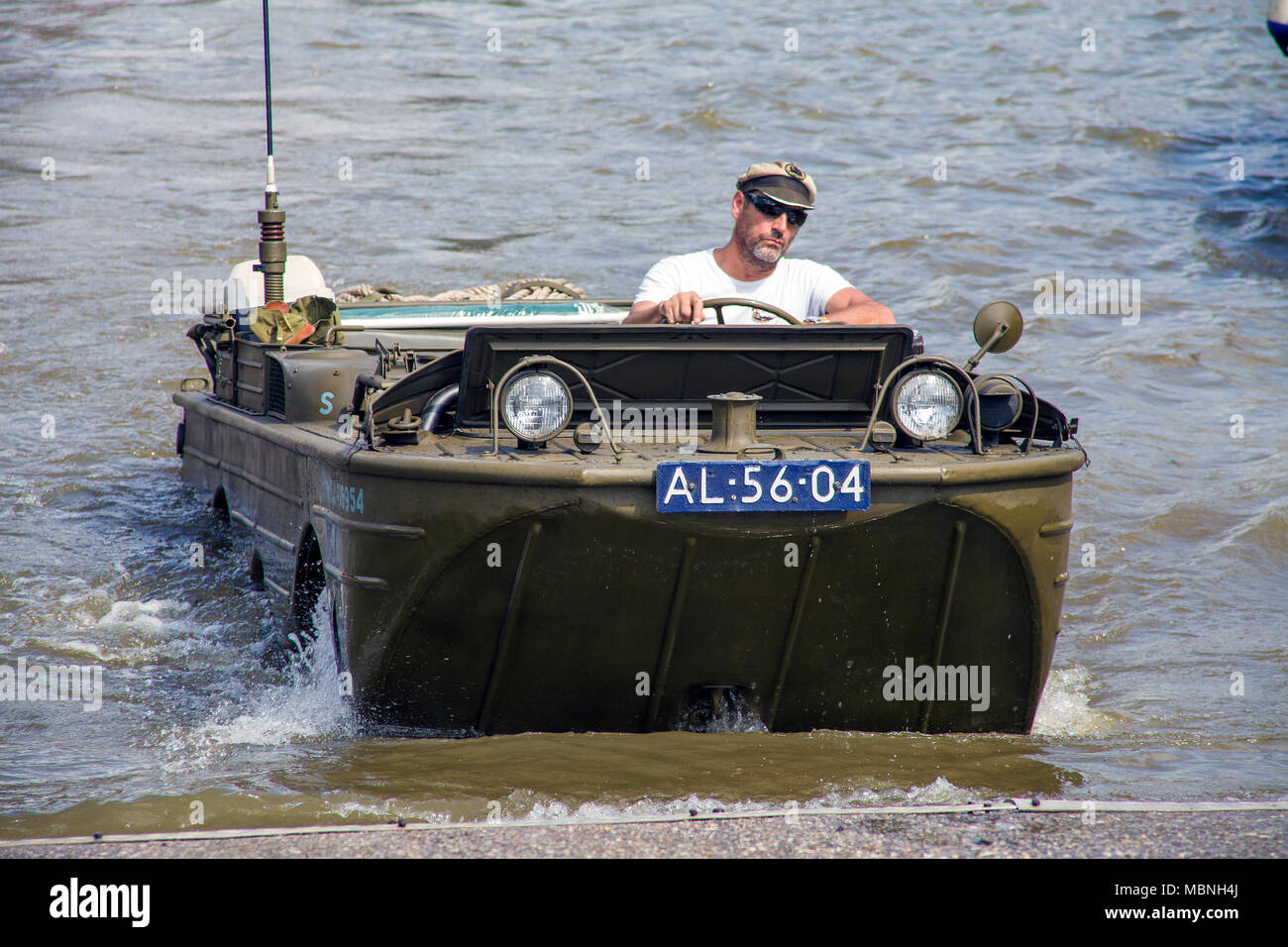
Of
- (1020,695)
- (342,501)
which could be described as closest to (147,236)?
(342,501)

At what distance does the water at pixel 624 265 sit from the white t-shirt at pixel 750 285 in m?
1.68

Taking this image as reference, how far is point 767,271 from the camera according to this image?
5730 millimetres

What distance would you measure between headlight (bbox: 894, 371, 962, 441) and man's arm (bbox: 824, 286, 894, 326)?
0.70 metres

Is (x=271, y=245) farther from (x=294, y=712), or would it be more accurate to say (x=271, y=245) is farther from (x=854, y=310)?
(x=854, y=310)

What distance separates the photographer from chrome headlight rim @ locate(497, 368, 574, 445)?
462cm

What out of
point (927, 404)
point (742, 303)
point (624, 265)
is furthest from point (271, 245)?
point (624, 265)

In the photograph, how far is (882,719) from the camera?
500 cm

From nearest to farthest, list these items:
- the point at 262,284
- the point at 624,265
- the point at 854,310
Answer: the point at 854,310
the point at 262,284
the point at 624,265

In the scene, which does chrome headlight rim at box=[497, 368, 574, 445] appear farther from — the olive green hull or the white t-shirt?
the white t-shirt

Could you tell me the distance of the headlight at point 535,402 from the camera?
467 centimetres

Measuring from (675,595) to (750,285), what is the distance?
158 centimetres

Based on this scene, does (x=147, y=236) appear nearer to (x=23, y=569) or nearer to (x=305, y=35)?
(x=305, y=35)

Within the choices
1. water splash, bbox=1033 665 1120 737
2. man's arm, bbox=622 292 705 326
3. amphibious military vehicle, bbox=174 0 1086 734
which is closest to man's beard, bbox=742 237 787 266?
man's arm, bbox=622 292 705 326
